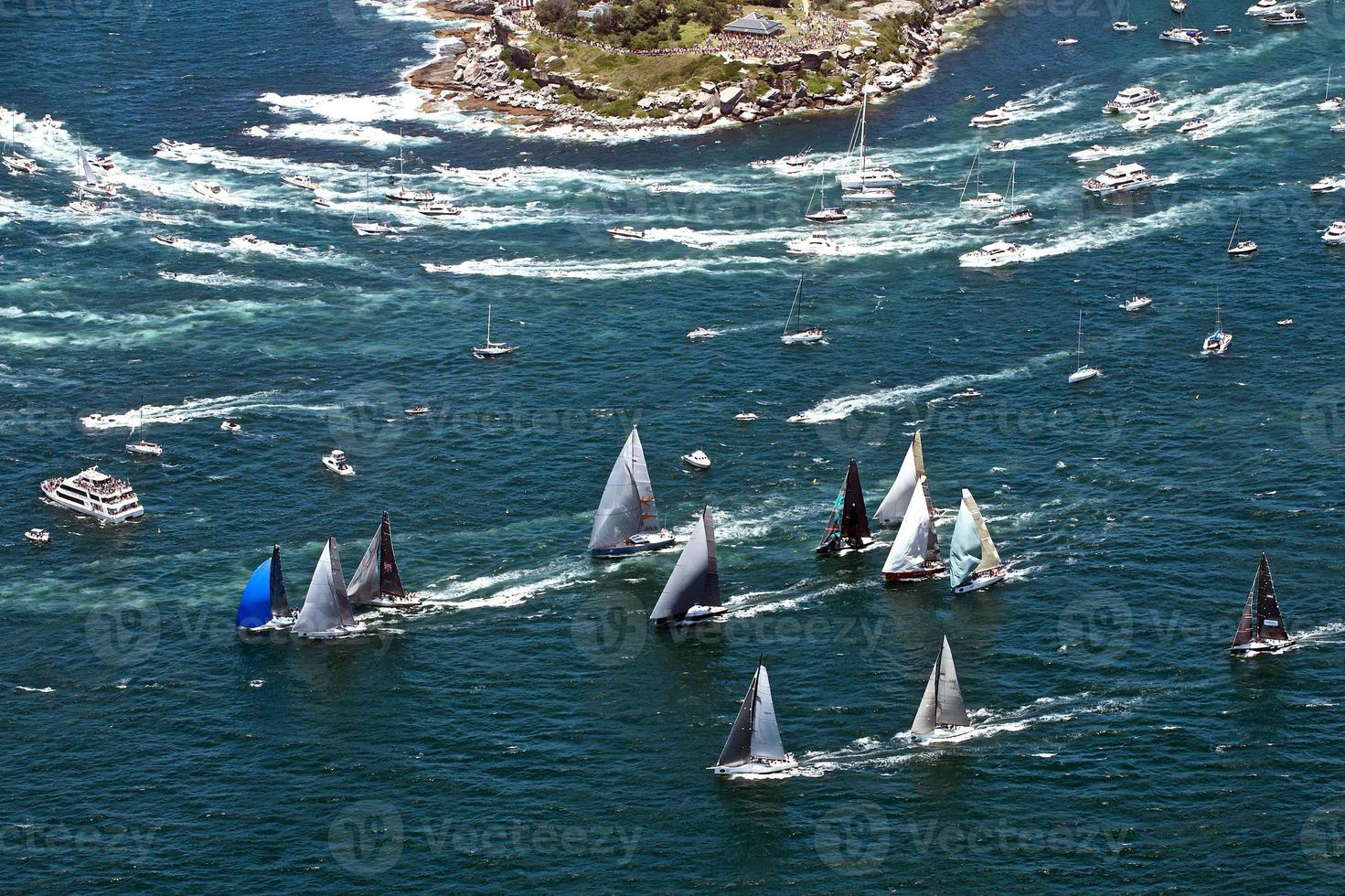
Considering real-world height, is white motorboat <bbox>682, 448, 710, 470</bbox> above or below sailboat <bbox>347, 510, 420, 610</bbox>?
above

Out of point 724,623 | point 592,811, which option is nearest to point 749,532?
point 724,623

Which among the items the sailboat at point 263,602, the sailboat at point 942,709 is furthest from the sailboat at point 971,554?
the sailboat at point 263,602

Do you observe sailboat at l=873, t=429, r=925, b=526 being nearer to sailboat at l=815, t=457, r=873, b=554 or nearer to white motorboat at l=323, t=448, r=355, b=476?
sailboat at l=815, t=457, r=873, b=554

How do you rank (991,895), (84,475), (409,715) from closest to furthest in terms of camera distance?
(991,895) → (409,715) → (84,475)

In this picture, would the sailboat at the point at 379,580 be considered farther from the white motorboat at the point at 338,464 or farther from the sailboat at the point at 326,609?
the white motorboat at the point at 338,464

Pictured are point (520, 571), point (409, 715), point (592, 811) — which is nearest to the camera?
point (592, 811)

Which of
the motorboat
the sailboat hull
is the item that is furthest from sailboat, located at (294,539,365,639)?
the sailboat hull

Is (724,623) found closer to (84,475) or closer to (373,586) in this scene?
(373,586)
